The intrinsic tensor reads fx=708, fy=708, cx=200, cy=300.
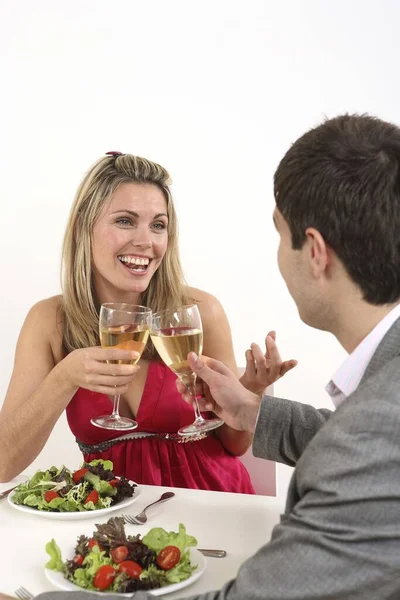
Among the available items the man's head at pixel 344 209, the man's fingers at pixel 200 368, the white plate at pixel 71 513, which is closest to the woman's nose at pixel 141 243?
the man's fingers at pixel 200 368

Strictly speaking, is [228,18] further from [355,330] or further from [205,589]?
[205,589]

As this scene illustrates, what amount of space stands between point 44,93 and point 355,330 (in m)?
2.84

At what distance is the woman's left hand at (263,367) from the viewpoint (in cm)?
188

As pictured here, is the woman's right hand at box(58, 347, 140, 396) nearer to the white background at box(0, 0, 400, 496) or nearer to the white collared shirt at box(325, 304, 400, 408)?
the white collared shirt at box(325, 304, 400, 408)

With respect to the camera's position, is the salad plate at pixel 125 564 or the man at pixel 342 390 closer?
the man at pixel 342 390

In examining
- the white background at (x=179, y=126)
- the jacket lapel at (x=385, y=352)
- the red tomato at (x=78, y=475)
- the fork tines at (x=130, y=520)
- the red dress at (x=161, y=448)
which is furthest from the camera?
the white background at (x=179, y=126)

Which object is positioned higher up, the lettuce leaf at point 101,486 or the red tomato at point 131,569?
the red tomato at point 131,569

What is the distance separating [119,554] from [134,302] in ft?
4.92

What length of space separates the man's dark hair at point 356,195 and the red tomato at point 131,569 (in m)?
0.60

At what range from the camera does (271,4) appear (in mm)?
3559

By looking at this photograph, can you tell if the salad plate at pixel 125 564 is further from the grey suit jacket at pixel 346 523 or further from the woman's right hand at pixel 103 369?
the woman's right hand at pixel 103 369

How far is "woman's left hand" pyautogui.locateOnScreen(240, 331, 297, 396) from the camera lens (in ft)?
6.16

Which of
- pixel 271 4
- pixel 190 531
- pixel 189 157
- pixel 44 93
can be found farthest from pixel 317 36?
pixel 190 531

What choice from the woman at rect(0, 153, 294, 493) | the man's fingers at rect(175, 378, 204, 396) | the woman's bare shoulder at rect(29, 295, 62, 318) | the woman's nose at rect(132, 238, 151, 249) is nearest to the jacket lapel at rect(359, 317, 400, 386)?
the man's fingers at rect(175, 378, 204, 396)
